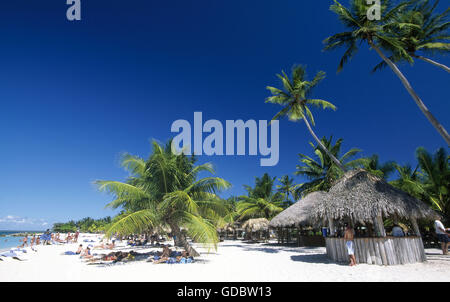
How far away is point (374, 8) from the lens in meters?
10.4

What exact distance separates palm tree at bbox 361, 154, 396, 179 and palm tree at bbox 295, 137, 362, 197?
0.97 metres

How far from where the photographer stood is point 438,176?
39.0 ft

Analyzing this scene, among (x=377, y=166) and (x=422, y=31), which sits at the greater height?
(x=422, y=31)

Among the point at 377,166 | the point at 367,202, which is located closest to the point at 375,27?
the point at 367,202

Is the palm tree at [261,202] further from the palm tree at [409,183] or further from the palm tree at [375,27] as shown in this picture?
the palm tree at [375,27]

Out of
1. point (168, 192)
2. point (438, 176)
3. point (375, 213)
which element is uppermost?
point (438, 176)

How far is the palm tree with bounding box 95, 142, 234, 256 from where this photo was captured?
9289 millimetres

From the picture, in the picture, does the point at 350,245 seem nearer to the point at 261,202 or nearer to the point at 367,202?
the point at 367,202

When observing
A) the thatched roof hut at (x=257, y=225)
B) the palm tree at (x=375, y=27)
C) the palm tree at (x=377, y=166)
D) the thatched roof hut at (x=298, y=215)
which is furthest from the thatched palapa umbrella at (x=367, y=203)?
the thatched roof hut at (x=257, y=225)

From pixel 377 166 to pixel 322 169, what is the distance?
14.2 ft

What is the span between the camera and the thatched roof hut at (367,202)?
26.0 ft

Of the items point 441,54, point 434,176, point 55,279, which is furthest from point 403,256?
point 55,279

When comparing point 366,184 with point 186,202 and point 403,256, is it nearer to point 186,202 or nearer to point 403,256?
point 403,256

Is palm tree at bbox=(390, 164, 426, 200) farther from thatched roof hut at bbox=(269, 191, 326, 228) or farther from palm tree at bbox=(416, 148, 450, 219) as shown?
thatched roof hut at bbox=(269, 191, 326, 228)
